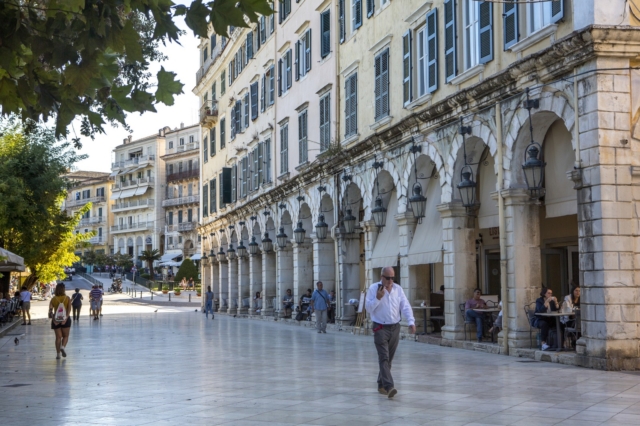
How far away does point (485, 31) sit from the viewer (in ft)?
60.6

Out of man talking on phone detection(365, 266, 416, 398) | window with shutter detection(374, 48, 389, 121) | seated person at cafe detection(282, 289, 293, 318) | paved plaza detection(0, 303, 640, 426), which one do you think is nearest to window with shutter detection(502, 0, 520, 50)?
paved plaza detection(0, 303, 640, 426)

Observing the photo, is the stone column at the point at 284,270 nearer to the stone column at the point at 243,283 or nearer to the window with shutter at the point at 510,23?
the stone column at the point at 243,283

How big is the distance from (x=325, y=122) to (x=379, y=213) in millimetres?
5953

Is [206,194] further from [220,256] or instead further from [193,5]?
[193,5]

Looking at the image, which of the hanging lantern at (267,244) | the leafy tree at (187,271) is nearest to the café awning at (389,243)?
the hanging lantern at (267,244)

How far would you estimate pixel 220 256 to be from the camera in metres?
47.0

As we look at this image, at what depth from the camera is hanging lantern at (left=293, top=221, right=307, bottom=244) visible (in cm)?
3247

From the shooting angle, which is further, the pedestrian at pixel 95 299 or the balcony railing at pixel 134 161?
the balcony railing at pixel 134 161

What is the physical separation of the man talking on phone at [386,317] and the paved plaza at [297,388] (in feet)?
1.59

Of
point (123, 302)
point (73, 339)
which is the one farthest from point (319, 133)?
point (123, 302)

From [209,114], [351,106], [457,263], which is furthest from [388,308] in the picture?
[209,114]

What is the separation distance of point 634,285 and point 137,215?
101 meters

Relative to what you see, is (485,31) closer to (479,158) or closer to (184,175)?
(479,158)

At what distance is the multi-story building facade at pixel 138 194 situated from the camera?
107m
